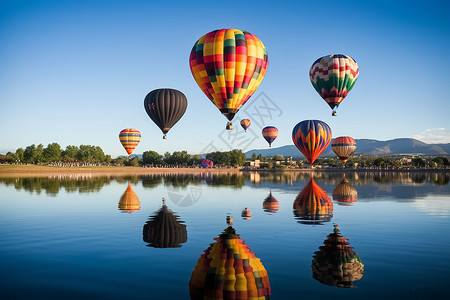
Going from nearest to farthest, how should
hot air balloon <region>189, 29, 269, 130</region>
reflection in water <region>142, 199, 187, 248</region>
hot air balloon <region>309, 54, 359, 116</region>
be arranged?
reflection in water <region>142, 199, 187, 248</region>
hot air balloon <region>189, 29, 269, 130</region>
hot air balloon <region>309, 54, 359, 116</region>

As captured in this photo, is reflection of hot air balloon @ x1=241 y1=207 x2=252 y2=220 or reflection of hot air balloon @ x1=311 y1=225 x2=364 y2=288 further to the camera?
reflection of hot air balloon @ x1=241 y1=207 x2=252 y2=220

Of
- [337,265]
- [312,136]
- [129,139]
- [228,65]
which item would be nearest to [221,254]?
[337,265]

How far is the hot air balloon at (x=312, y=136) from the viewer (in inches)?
2063

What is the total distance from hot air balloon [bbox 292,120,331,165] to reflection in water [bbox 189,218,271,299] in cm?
4153

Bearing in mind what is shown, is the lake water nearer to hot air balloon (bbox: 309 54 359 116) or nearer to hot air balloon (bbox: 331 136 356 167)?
hot air balloon (bbox: 309 54 359 116)

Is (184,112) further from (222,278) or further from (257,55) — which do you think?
(222,278)

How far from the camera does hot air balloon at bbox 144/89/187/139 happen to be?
49969 millimetres

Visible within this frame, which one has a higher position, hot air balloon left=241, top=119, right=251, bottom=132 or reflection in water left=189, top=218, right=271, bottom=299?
hot air balloon left=241, top=119, right=251, bottom=132

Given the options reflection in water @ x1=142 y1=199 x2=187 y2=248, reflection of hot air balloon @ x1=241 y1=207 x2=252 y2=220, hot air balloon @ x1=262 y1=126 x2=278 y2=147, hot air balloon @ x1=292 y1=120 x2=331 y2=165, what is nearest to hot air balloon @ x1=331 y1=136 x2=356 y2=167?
hot air balloon @ x1=262 y1=126 x2=278 y2=147

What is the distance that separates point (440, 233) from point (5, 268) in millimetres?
16406

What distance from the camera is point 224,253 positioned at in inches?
472

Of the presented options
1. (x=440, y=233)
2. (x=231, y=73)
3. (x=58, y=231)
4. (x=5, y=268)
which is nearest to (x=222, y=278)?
(x=5, y=268)

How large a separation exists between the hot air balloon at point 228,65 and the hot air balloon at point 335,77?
17679mm

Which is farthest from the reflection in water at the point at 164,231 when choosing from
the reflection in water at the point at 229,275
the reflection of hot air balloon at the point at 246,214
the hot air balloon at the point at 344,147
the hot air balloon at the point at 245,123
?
the hot air balloon at the point at 245,123
